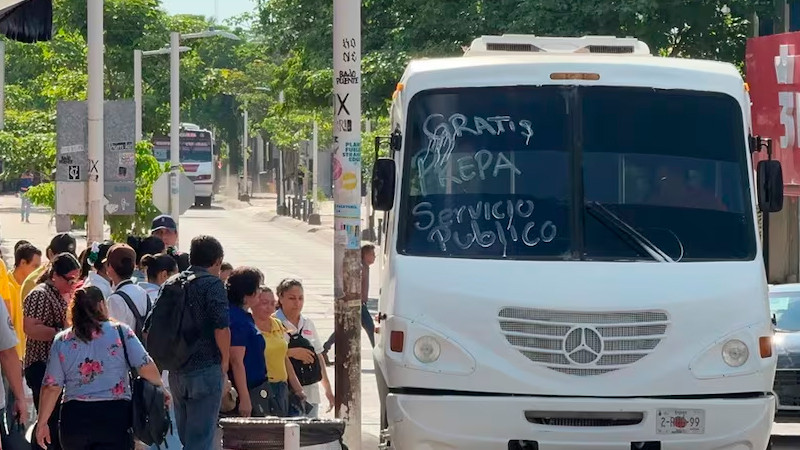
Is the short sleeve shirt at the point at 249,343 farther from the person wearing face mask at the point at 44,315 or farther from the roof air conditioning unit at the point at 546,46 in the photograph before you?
the roof air conditioning unit at the point at 546,46

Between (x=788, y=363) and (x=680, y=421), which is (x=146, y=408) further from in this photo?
(x=788, y=363)

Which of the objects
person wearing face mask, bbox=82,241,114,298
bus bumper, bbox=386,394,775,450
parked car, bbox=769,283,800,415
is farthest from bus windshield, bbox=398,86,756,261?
parked car, bbox=769,283,800,415

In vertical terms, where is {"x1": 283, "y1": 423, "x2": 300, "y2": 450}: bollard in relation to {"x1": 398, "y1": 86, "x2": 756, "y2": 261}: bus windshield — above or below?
below

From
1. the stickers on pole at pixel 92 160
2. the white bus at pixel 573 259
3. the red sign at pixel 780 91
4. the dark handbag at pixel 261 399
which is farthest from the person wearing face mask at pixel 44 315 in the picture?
the red sign at pixel 780 91

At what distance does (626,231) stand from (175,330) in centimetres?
279

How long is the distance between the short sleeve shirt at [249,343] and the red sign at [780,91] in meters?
20.3

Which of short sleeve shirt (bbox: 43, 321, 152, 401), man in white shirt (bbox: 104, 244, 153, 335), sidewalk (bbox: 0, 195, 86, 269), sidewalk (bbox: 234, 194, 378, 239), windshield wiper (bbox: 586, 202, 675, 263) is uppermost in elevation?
windshield wiper (bbox: 586, 202, 675, 263)

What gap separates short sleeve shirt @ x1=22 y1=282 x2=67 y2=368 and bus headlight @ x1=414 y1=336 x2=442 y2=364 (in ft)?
8.71

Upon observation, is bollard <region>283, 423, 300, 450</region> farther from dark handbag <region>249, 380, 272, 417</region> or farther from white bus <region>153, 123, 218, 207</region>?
white bus <region>153, 123, 218, 207</region>

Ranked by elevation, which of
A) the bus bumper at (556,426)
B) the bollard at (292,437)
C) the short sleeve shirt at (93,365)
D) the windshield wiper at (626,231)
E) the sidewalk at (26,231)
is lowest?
the sidewalk at (26,231)

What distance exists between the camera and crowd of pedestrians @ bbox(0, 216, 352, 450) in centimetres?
940

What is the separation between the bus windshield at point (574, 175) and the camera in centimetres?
1034

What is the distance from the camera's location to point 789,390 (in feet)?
48.9

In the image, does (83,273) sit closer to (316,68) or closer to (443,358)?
(443,358)
